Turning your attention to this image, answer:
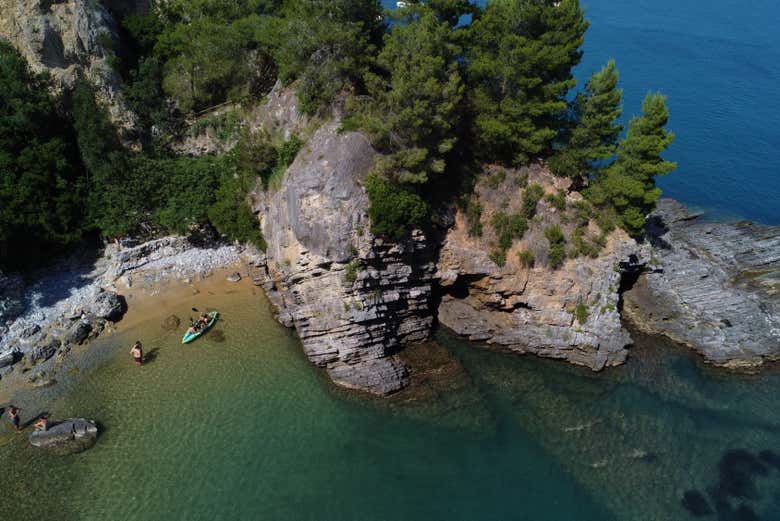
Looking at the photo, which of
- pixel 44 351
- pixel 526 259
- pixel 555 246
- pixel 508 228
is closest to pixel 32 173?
pixel 44 351

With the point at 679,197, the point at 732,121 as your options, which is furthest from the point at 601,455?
the point at 732,121

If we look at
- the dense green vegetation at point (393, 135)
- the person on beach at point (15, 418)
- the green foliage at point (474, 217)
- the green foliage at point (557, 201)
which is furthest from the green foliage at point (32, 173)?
the green foliage at point (557, 201)

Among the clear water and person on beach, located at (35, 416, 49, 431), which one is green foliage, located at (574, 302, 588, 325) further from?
person on beach, located at (35, 416, 49, 431)

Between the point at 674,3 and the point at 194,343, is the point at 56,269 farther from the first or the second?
the point at 674,3

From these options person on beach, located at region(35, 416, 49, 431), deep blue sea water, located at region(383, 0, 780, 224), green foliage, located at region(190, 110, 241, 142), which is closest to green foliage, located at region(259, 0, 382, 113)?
green foliage, located at region(190, 110, 241, 142)

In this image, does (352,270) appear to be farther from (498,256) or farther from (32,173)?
(32,173)

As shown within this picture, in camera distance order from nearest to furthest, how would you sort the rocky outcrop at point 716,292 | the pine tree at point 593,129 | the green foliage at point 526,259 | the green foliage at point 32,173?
1. the green foliage at point 526,259
2. the green foliage at point 32,173
3. the pine tree at point 593,129
4. the rocky outcrop at point 716,292

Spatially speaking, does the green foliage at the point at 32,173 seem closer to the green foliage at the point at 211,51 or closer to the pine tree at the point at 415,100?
the green foliage at the point at 211,51
